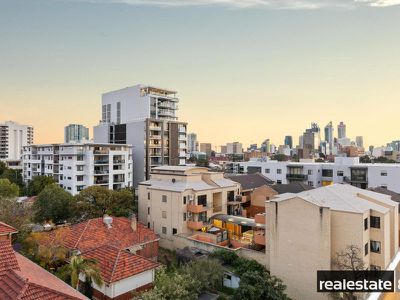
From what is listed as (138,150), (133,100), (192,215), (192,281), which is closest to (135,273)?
(192,281)

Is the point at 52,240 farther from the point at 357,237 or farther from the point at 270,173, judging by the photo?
the point at 270,173

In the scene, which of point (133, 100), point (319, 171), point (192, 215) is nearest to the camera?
point (192, 215)

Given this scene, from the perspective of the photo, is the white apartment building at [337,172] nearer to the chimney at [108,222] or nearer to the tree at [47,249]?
the chimney at [108,222]

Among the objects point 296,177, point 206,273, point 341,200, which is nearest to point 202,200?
point 206,273

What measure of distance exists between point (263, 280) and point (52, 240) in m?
19.1

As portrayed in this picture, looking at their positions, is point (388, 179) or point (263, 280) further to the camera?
point (388, 179)

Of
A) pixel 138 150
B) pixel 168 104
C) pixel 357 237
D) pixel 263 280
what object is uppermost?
pixel 168 104

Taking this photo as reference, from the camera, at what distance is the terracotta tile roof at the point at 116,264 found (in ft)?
73.0

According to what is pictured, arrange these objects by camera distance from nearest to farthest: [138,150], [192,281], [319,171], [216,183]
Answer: [192,281] < [216,183] < [319,171] < [138,150]

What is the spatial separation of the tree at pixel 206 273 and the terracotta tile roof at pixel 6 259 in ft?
38.2

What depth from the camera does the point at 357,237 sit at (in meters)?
25.1

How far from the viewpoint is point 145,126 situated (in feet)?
239

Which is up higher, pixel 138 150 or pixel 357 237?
pixel 138 150

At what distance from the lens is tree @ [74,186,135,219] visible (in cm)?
4097
